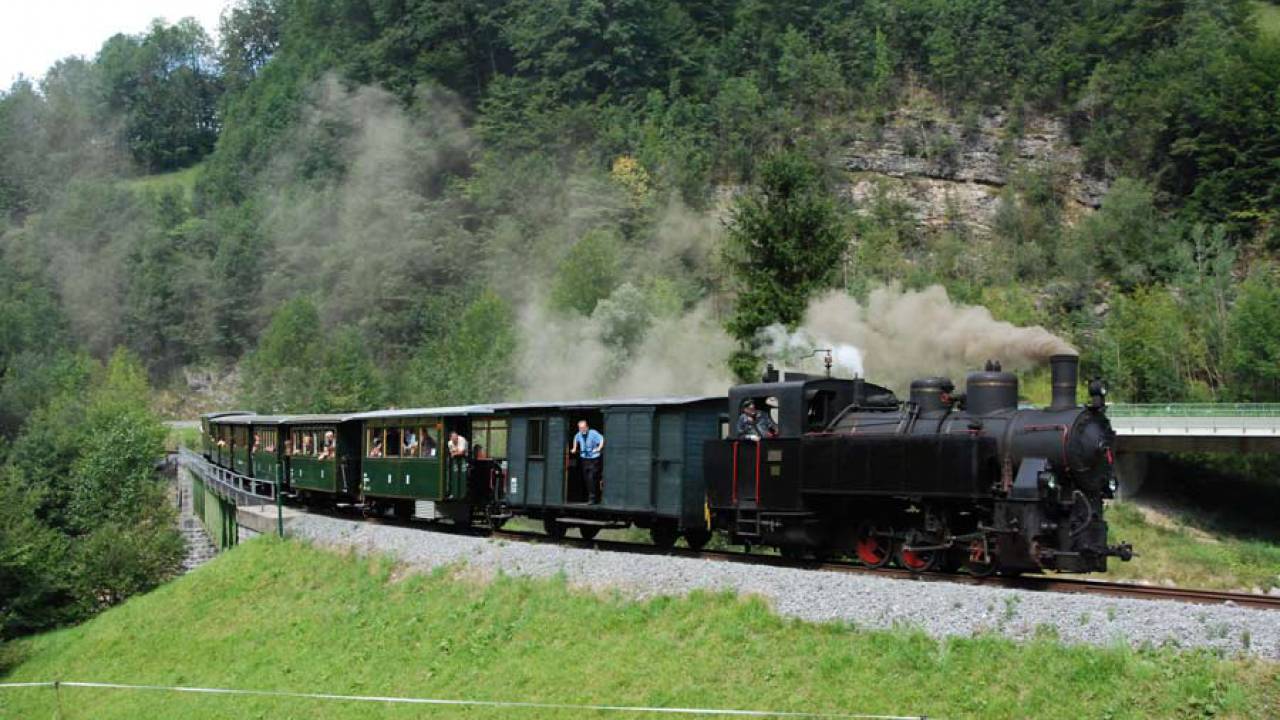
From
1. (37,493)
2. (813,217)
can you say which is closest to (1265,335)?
(813,217)

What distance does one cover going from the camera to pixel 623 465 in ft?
76.6

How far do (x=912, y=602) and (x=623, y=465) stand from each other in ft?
30.4

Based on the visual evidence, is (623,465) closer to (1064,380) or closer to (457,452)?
(457,452)

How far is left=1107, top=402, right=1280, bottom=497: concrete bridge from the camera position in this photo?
43.0 m

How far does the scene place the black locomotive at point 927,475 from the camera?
16703 mm

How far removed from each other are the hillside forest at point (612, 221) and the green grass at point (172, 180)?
6.25 m

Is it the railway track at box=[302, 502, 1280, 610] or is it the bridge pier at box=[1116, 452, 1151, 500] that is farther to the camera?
the bridge pier at box=[1116, 452, 1151, 500]

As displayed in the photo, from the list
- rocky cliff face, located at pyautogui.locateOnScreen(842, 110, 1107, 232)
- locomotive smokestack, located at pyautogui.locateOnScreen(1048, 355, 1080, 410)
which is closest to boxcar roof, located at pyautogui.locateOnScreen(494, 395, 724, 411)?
locomotive smokestack, located at pyautogui.locateOnScreen(1048, 355, 1080, 410)

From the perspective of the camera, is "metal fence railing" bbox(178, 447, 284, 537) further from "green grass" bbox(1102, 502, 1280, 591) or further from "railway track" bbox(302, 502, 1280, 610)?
"green grass" bbox(1102, 502, 1280, 591)

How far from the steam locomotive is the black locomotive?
25 millimetres

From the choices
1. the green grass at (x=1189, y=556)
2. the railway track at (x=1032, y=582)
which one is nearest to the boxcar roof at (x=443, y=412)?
the railway track at (x=1032, y=582)

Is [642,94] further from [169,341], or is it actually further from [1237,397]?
[1237,397]

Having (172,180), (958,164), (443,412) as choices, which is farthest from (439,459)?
(172,180)

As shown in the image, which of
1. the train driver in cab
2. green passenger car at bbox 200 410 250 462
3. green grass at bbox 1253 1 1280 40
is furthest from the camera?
green grass at bbox 1253 1 1280 40
